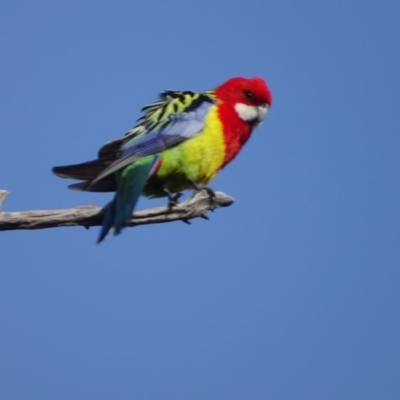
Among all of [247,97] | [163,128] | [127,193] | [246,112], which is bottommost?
[127,193]

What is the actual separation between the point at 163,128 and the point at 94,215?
101cm

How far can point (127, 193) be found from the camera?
6289mm

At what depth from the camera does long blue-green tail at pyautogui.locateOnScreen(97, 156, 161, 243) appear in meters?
6.04

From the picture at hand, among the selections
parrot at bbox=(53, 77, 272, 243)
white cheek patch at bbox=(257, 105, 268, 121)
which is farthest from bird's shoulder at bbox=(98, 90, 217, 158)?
white cheek patch at bbox=(257, 105, 268, 121)

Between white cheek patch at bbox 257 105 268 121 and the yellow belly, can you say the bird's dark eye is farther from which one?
the yellow belly

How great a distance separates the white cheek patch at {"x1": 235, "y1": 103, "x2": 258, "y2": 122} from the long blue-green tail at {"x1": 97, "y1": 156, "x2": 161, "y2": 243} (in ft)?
3.35

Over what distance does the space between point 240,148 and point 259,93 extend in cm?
54

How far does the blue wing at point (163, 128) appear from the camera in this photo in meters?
6.43

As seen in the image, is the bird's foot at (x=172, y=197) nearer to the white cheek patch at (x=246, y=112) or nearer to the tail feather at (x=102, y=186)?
the tail feather at (x=102, y=186)

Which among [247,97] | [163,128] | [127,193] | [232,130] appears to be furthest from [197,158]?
[247,97]

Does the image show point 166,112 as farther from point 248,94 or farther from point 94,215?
point 94,215

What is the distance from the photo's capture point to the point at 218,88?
7.56 m

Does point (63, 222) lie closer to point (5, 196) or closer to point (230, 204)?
point (5, 196)

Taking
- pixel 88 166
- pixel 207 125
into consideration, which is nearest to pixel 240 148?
pixel 207 125
